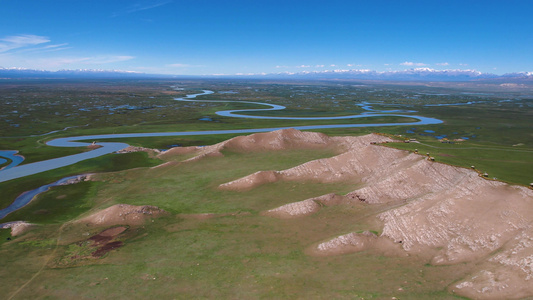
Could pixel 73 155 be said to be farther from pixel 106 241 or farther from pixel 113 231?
pixel 106 241

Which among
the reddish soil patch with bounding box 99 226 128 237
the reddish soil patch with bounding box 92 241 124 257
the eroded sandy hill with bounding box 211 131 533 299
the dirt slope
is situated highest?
the eroded sandy hill with bounding box 211 131 533 299

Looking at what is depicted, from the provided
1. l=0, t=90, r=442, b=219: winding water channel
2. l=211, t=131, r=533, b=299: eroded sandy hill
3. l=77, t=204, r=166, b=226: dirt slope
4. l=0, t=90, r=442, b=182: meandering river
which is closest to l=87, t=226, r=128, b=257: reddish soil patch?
l=77, t=204, r=166, b=226: dirt slope

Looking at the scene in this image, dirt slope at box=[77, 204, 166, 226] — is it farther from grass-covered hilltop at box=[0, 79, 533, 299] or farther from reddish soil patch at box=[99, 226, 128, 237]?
reddish soil patch at box=[99, 226, 128, 237]

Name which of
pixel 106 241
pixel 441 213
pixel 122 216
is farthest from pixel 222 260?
pixel 441 213

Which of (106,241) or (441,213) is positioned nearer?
(441,213)

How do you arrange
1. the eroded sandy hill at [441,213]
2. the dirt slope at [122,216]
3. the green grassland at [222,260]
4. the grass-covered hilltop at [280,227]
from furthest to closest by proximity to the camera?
1. the dirt slope at [122,216]
2. the grass-covered hilltop at [280,227]
3. the green grassland at [222,260]
4. the eroded sandy hill at [441,213]

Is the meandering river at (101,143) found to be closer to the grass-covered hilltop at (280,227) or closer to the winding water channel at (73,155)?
the winding water channel at (73,155)

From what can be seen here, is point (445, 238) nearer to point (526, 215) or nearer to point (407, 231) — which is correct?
point (407, 231)

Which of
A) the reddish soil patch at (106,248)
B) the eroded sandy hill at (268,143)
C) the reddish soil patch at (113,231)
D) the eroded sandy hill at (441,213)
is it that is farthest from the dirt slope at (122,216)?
the eroded sandy hill at (268,143)
